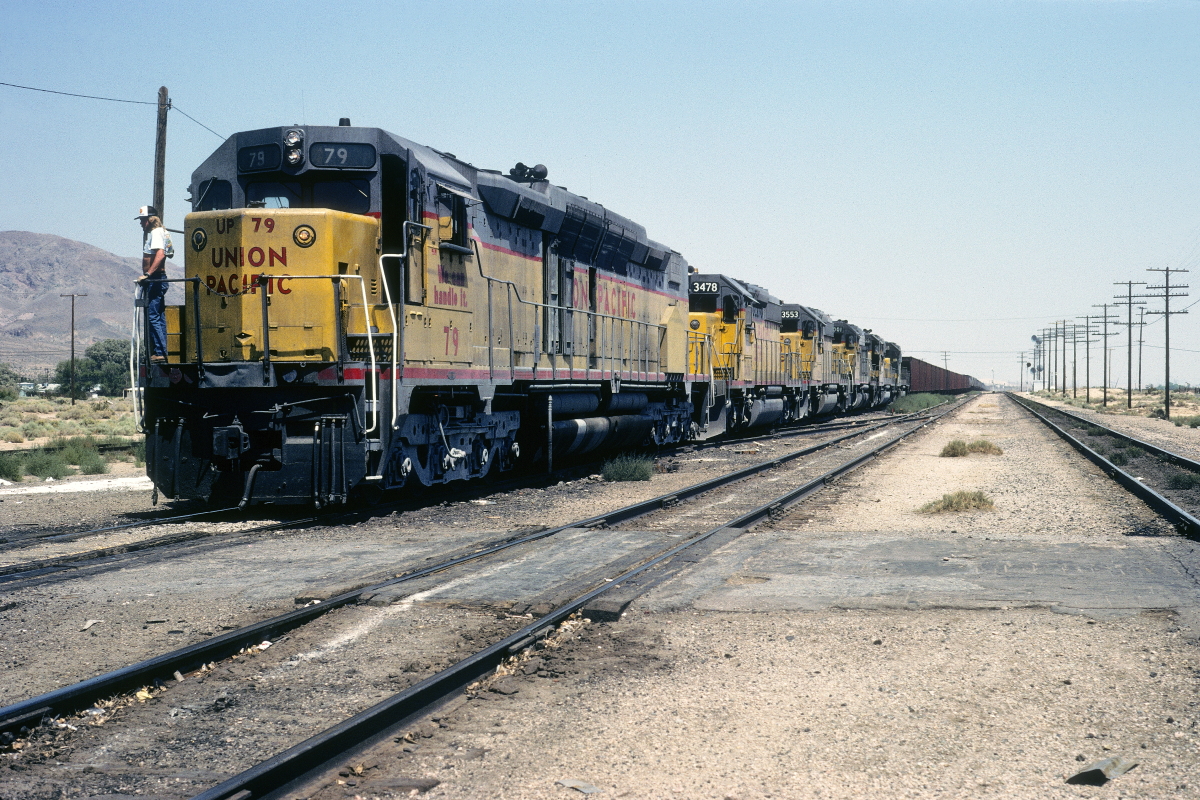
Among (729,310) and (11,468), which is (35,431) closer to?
(11,468)

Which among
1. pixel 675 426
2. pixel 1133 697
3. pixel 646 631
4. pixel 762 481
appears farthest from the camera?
pixel 675 426

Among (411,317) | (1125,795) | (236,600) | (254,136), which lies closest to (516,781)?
(1125,795)

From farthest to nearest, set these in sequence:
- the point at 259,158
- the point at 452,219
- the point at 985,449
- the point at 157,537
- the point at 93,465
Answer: the point at 985,449
the point at 93,465
the point at 452,219
the point at 259,158
the point at 157,537

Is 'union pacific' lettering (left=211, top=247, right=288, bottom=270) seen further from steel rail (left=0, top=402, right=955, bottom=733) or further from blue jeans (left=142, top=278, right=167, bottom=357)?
steel rail (left=0, top=402, right=955, bottom=733)

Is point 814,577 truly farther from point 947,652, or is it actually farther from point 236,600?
point 236,600

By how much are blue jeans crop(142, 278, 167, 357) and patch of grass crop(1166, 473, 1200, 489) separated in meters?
13.1

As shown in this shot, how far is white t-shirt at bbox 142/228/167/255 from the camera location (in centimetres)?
1019

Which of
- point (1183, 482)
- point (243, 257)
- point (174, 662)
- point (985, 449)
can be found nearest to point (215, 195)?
point (243, 257)

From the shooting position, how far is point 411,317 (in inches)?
394

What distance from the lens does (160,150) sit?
17.9 meters

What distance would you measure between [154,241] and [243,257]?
1.20m

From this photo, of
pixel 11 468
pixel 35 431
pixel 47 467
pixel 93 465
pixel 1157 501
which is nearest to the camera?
pixel 1157 501

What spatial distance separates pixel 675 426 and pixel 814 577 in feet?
42.3

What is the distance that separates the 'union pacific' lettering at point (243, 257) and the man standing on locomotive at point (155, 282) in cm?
49
